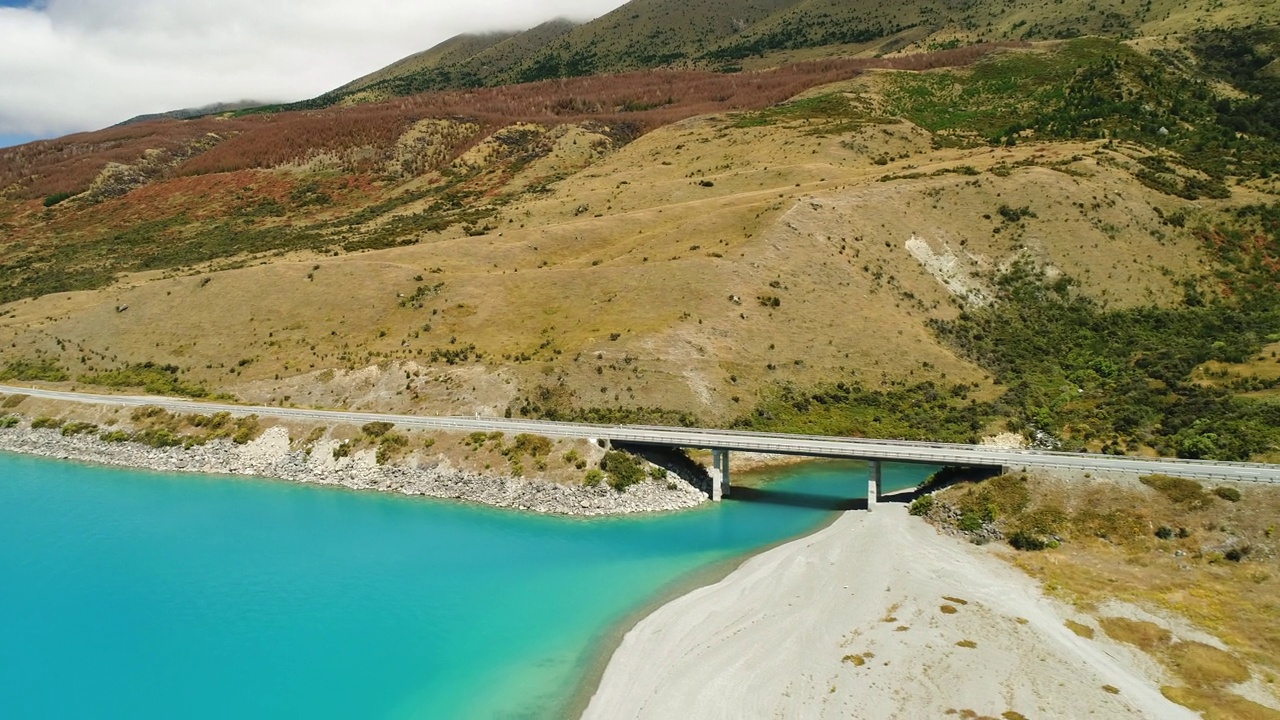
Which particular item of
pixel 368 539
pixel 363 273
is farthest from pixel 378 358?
pixel 368 539

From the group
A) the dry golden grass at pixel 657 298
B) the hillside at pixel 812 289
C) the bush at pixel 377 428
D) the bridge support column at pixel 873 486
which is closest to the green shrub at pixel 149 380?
the hillside at pixel 812 289

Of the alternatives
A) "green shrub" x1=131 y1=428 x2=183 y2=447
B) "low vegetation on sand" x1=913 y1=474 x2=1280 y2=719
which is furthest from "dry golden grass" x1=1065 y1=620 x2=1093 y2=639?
"green shrub" x1=131 y1=428 x2=183 y2=447

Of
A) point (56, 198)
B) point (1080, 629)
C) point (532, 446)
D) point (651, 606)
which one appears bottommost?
point (1080, 629)

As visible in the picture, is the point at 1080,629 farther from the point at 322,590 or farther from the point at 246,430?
the point at 246,430

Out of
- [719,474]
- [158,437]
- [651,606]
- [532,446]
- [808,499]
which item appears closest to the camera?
[651,606]

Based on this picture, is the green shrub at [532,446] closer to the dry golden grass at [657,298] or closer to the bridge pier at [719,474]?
the dry golden grass at [657,298]

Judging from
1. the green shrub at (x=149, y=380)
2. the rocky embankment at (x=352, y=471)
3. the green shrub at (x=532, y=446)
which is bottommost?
the rocky embankment at (x=352, y=471)

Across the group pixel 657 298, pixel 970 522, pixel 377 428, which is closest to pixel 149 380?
pixel 377 428
